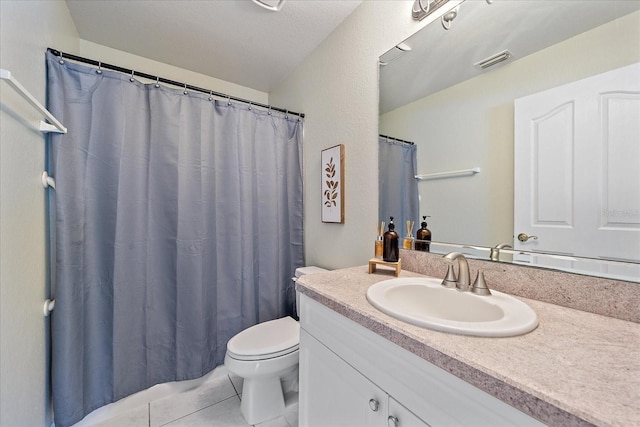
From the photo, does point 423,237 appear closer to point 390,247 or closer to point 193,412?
point 390,247

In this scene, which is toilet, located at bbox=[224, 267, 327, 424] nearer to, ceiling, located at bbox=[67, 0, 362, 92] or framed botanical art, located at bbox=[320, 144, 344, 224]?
framed botanical art, located at bbox=[320, 144, 344, 224]

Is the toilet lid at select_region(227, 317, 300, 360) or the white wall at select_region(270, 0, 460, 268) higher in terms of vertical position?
the white wall at select_region(270, 0, 460, 268)

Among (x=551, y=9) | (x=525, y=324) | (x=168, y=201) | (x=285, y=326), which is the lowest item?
(x=285, y=326)

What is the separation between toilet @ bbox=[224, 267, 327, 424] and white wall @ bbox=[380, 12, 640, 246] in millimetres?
869

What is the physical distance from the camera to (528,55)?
0.84 meters

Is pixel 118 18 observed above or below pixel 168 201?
above

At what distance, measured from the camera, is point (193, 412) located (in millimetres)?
1398

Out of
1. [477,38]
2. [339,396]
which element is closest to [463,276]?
[339,396]

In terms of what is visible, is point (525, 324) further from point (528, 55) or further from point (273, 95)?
point (273, 95)

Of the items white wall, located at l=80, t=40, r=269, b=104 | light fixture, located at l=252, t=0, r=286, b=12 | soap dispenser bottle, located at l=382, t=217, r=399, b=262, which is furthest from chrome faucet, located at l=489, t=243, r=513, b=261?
white wall, located at l=80, t=40, r=269, b=104

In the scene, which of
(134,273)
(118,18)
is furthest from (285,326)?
(118,18)

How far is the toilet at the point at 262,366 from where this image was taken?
1.26 m

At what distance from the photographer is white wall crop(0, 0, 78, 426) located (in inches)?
31.1

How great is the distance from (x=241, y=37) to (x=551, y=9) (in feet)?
5.39
